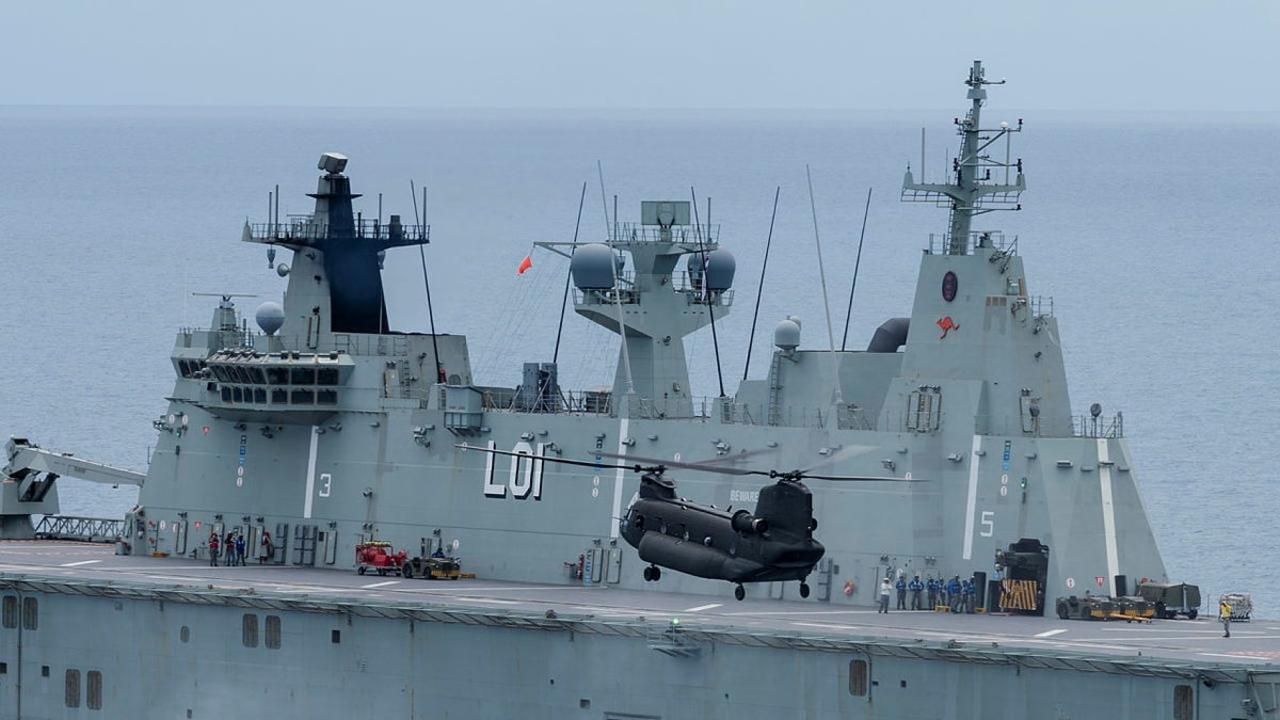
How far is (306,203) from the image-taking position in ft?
638

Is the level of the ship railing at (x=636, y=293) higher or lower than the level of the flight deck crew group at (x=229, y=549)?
higher

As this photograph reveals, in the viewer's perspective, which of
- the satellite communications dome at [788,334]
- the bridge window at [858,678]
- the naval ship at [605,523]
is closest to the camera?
the bridge window at [858,678]

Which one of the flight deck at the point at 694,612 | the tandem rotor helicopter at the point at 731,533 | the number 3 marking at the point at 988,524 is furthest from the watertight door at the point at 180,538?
the number 3 marking at the point at 988,524

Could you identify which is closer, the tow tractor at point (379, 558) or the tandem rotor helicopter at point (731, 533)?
the tandem rotor helicopter at point (731, 533)

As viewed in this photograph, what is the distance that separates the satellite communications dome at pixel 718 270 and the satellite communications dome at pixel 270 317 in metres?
10.7

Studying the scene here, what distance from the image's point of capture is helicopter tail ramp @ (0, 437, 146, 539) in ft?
229

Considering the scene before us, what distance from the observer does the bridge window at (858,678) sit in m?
49.1

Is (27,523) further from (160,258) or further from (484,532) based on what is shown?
(160,258)

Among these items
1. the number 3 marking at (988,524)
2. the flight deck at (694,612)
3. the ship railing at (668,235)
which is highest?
the ship railing at (668,235)

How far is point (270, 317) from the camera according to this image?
208 feet

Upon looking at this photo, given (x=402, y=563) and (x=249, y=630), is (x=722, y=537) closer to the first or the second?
(x=249, y=630)

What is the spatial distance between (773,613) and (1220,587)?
30984 millimetres

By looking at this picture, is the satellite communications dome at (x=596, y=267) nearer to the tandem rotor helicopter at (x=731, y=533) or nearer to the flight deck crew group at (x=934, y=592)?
the flight deck crew group at (x=934, y=592)

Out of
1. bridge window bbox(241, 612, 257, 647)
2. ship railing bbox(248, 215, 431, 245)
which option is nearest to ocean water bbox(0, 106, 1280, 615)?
ship railing bbox(248, 215, 431, 245)
